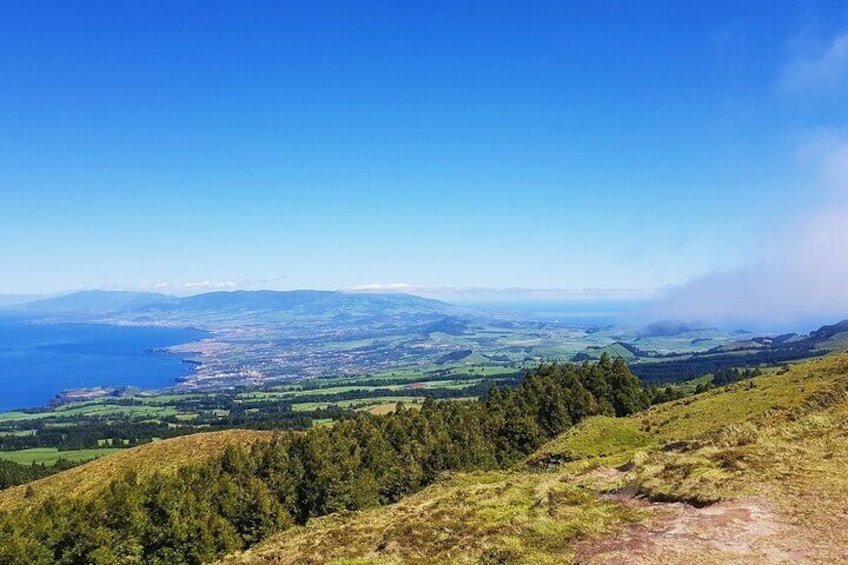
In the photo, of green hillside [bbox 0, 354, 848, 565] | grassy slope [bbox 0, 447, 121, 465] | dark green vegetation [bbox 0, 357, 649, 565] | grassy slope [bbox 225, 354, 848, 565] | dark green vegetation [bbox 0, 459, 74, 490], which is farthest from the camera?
grassy slope [bbox 0, 447, 121, 465]

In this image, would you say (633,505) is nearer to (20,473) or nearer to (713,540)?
(713,540)

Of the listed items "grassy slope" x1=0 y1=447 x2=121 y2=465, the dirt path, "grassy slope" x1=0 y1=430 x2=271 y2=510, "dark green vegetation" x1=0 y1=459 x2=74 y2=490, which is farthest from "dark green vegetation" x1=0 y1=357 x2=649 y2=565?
"grassy slope" x1=0 y1=447 x2=121 y2=465

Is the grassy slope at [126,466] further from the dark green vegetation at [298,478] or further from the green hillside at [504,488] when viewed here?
the dark green vegetation at [298,478]

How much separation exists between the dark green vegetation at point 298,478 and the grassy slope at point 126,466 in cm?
252

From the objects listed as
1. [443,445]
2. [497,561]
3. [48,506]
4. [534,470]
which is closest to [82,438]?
[48,506]

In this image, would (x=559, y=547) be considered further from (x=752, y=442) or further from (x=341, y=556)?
(x=752, y=442)

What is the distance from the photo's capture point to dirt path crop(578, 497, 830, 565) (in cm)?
1752

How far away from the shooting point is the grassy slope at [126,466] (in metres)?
80.8

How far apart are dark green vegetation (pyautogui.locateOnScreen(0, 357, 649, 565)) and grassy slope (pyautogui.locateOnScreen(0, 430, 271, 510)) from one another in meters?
2.52

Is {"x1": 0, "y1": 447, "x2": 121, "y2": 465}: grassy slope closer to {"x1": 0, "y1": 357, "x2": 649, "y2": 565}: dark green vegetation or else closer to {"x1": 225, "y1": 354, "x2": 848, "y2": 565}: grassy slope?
{"x1": 0, "y1": 357, "x2": 649, "y2": 565}: dark green vegetation

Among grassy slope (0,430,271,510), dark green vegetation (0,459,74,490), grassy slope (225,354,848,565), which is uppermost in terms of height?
grassy slope (225,354,848,565)

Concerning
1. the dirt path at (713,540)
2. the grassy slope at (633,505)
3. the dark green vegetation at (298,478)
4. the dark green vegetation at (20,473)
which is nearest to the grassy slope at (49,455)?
the dark green vegetation at (20,473)

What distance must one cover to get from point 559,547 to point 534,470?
36778mm

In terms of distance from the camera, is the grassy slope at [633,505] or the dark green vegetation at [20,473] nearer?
the grassy slope at [633,505]
